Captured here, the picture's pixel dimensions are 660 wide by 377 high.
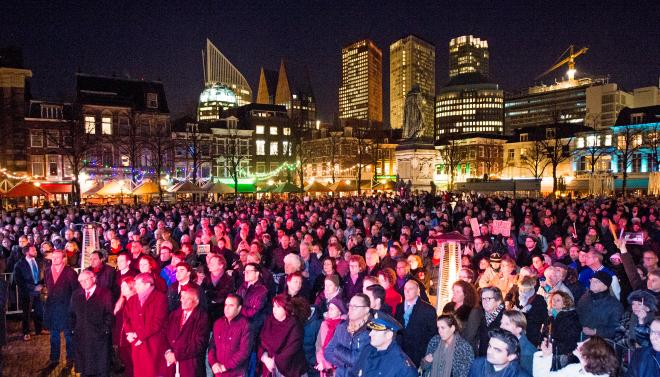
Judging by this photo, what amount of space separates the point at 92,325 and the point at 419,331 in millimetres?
4563

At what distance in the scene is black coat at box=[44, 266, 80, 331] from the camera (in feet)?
25.7

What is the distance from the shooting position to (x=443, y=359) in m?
4.61

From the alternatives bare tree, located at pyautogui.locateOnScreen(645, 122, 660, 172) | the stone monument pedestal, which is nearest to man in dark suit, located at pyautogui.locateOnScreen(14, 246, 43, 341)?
the stone monument pedestal

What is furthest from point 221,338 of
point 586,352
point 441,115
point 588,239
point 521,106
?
point 441,115

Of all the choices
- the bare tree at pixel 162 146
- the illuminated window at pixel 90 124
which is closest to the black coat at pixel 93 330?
the bare tree at pixel 162 146

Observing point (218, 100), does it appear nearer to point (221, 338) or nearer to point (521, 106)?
point (521, 106)

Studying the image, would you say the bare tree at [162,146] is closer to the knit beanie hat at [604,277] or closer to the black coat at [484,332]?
the knit beanie hat at [604,277]

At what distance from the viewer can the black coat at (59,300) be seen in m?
7.84

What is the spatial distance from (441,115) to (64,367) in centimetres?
15282

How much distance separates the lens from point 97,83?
1992 inches

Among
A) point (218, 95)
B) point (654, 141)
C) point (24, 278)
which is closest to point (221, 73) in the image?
point (218, 95)

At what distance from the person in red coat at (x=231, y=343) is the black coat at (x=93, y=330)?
2.14 meters

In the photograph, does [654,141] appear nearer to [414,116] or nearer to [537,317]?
[414,116]

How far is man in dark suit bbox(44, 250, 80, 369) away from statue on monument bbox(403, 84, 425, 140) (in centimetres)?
3204
